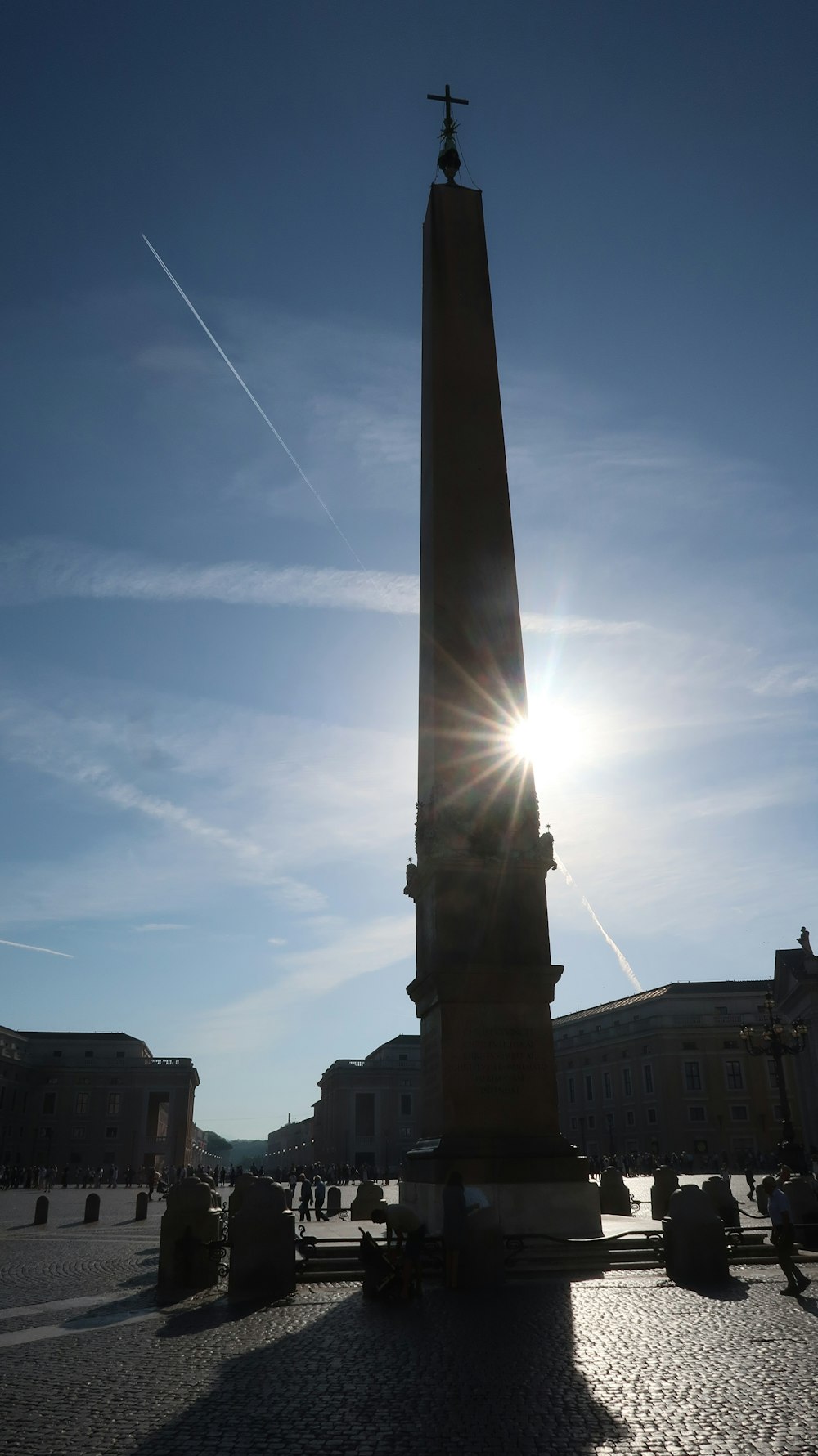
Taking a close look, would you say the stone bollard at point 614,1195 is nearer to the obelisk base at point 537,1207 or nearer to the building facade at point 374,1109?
the obelisk base at point 537,1207

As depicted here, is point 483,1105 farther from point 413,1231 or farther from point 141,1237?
point 141,1237

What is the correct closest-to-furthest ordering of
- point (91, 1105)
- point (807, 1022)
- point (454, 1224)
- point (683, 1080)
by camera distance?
point (454, 1224) → point (807, 1022) → point (683, 1080) → point (91, 1105)

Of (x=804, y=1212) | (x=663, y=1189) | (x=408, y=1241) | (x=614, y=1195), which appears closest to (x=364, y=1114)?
(x=614, y=1195)

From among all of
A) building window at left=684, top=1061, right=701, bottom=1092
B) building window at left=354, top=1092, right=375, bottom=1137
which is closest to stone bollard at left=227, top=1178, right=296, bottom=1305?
building window at left=684, top=1061, right=701, bottom=1092

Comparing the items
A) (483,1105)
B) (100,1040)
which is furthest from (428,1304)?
(100,1040)

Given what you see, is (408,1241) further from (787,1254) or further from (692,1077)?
(692,1077)

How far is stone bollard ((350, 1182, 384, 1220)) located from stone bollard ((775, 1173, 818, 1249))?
42.0 ft

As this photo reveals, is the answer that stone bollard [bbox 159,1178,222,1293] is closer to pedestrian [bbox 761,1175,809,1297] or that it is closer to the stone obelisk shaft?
the stone obelisk shaft

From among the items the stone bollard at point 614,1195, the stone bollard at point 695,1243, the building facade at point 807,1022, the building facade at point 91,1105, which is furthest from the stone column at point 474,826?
the building facade at point 91,1105

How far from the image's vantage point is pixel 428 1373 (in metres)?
7.13

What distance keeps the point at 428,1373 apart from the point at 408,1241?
3543mm

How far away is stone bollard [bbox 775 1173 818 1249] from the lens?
14.4m

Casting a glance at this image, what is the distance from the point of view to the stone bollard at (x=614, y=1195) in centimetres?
2284

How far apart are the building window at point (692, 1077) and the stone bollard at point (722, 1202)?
7039 centimetres
